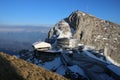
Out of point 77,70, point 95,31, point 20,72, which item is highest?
point 95,31

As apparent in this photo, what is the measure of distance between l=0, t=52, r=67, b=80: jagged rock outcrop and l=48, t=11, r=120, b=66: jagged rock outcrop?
399 ft

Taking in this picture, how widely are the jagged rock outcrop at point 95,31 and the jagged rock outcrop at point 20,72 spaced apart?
4783 inches

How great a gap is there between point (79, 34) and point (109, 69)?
88601 millimetres

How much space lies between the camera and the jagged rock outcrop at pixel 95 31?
148 m

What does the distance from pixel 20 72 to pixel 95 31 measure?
14126 cm

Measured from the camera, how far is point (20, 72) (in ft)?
64.5

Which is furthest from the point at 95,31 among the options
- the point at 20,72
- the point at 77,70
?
the point at 20,72

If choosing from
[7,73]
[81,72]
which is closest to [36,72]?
[7,73]

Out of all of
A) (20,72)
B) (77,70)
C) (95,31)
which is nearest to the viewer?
(20,72)

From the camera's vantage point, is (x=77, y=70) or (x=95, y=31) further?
(x=95, y=31)

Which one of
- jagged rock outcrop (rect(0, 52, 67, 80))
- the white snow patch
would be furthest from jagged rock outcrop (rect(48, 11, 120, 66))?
jagged rock outcrop (rect(0, 52, 67, 80))

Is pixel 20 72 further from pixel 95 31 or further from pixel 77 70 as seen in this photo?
pixel 95 31

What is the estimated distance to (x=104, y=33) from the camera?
523ft

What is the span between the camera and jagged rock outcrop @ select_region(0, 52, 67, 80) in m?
18.5
